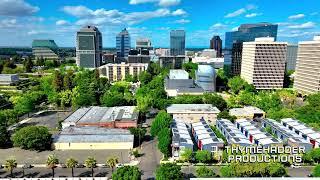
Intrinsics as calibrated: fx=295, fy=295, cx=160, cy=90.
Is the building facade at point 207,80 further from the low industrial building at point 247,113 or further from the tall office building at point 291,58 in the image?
the tall office building at point 291,58

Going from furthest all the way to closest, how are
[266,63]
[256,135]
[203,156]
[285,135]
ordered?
1. [266,63]
2. [285,135]
3. [256,135]
4. [203,156]

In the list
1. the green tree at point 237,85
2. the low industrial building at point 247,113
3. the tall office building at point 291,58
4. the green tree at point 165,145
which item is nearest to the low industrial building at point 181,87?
the green tree at point 237,85

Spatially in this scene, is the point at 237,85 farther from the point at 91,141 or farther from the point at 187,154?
the point at 91,141

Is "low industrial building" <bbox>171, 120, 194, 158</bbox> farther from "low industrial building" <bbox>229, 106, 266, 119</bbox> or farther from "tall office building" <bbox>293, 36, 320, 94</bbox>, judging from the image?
"tall office building" <bbox>293, 36, 320, 94</bbox>

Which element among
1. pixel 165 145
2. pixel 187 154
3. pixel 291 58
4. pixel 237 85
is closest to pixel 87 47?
pixel 237 85

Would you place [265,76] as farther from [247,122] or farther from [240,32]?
[240,32]

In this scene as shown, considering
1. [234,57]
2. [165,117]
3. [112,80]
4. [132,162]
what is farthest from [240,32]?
[132,162]
